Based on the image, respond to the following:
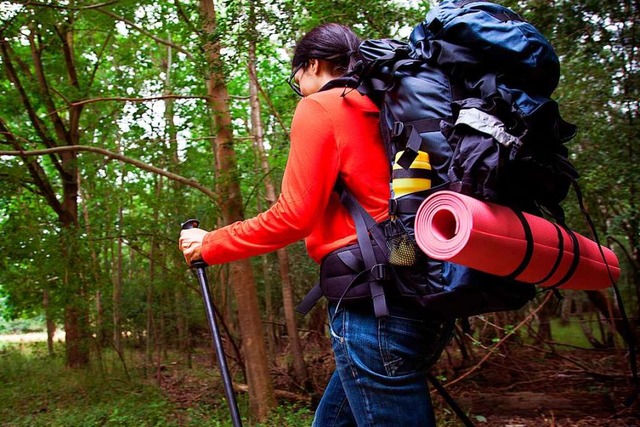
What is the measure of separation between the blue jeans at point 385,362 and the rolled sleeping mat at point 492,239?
→ 382 millimetres

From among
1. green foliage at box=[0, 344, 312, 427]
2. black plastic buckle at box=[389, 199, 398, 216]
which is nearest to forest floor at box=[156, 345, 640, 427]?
green foliage at box=[0, 344, 312, 427]

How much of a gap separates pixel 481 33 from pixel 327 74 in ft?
2.10

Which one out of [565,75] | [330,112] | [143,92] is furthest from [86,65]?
[330,112]

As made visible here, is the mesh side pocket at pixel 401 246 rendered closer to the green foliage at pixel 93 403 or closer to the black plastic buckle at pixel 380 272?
the black plastic buckle at pixel 380 272

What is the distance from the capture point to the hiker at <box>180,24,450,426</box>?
78.1 inches

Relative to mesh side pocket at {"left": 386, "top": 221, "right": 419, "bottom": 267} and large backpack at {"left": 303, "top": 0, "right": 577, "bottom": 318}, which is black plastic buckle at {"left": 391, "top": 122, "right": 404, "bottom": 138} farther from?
mesh side pocket at {"left": 386, "top": 221, "right": 419, "bottom": 267}

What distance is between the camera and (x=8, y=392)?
1109cm

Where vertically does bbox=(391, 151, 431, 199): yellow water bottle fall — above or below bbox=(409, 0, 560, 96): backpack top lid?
below

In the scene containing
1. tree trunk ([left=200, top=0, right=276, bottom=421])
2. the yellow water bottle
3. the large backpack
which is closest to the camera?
the large backpack

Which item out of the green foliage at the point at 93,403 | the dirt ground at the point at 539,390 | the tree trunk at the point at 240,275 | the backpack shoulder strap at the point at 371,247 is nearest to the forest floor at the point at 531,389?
the dirt ground at the point at 539,390

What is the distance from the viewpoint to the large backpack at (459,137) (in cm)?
177

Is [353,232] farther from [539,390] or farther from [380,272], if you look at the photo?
[539,390]

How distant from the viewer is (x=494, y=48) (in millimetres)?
1847

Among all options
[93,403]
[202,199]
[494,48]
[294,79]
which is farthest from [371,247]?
[93,403]
